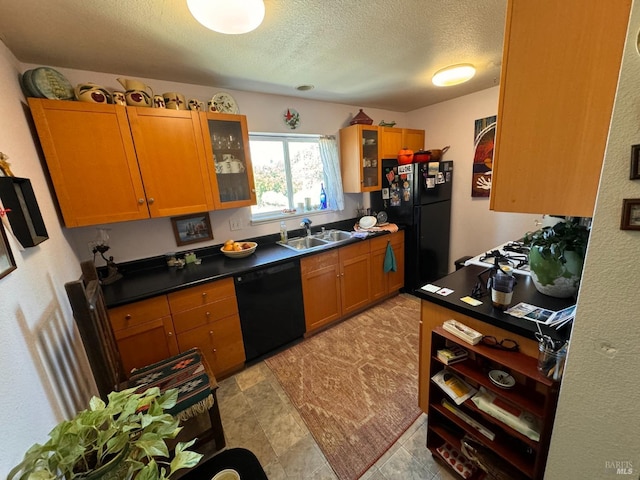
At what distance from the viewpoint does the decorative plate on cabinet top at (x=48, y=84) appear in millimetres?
1422

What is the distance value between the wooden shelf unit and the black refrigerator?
1.96 m

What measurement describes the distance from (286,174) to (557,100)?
232 centimetres

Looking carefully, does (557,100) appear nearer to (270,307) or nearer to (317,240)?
(270,307)

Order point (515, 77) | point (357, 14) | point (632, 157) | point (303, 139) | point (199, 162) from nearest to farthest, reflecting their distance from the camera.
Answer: point (632, 157), point (515, 77), point (357, 14), point (199, 162), point (303, 139)

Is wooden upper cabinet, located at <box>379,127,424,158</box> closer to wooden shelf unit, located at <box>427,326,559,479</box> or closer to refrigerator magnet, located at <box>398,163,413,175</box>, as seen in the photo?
refrigerator magnet, located at <box>398,163,413,175</box>

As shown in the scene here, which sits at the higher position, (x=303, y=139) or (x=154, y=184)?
(x=303, y=139)

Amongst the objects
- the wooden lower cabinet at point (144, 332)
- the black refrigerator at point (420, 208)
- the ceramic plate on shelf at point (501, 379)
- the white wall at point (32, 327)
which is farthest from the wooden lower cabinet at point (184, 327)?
the black refrigerator at point (420, 208)

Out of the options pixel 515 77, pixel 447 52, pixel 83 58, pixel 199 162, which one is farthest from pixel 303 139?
pixel 515 77

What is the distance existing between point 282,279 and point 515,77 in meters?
1.90

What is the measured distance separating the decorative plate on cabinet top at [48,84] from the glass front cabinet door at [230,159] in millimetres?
816

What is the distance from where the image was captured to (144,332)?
165 centimetres

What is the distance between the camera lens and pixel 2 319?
2.44ft

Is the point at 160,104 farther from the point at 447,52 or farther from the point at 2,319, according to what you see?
the point at 447,52

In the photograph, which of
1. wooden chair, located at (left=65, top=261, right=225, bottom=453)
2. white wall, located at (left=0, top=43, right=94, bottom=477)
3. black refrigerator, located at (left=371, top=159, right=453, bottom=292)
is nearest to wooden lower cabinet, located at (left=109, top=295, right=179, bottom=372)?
wooden chair, located at (left=65, top=261, right=225, bottom=453)
